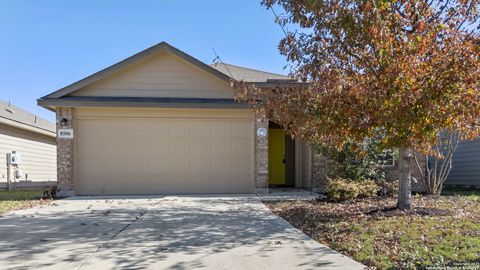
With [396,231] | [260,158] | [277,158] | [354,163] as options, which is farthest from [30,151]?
[396,231]

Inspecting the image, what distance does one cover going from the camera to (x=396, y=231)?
260 inches

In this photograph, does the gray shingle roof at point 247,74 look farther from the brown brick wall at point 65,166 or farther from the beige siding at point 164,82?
the brown brick wall at point 65,166

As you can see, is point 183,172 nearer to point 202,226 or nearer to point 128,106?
point 128,106

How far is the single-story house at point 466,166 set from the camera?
49.9 ft

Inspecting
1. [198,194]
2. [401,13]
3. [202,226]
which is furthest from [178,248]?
[198,194]

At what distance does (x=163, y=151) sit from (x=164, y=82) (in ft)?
7.06

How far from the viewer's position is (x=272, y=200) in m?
11.4

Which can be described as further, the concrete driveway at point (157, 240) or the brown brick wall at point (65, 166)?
the brown brick wall at point (65, 166)

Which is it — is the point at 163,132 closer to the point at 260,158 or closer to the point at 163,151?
the point at 163,151

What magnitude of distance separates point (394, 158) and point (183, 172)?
637 centimetres

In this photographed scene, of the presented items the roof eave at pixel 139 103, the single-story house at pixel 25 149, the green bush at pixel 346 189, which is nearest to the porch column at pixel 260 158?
the roof eave at pixel 139 103

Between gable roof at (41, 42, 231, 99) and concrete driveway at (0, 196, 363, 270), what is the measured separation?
393cm

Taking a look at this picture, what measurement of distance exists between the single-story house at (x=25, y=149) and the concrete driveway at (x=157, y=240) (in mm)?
7863

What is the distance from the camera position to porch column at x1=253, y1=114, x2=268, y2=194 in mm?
13117
